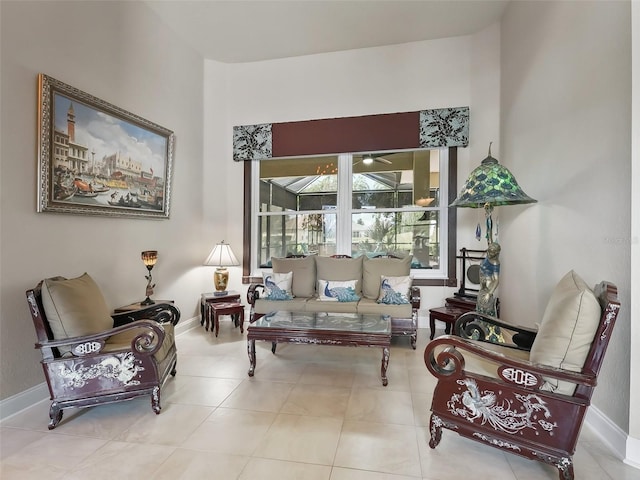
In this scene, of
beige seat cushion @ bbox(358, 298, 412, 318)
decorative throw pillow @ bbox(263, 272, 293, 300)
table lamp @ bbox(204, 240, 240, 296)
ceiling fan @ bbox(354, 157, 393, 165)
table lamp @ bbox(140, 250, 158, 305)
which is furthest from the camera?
ceiling fan @ bbox(354, 157, 393, 165)

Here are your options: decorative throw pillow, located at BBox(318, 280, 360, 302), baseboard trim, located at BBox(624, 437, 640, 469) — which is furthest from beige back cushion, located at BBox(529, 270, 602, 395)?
decorative throw pillow, located at BBox(318, 280, 360, 302)

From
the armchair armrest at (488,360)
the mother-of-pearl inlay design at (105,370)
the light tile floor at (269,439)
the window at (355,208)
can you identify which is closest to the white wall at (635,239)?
the light tile floor at (269,439)

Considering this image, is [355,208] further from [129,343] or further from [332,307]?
[129,343]

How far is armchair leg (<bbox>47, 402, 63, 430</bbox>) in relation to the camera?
2072 millimetres

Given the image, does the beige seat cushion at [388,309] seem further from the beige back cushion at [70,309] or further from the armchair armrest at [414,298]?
the beige back cushion at [70,309]

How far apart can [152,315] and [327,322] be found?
62.3 inches

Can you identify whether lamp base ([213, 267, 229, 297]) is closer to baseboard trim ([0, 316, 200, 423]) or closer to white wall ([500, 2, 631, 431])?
baseboard trim ([0, 316, 200, 423])

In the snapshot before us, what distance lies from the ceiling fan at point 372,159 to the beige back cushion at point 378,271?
1396 millimetres

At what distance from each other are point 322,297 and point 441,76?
3186 millimetres

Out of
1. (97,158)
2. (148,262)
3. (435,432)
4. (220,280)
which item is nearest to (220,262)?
(220,280)

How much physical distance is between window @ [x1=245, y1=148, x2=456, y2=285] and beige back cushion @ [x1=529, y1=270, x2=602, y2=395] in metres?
2.58

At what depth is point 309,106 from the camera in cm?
453

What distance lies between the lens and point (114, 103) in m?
3.10

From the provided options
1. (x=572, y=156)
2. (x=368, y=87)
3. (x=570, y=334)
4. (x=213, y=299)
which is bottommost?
(x=213, y=299)
